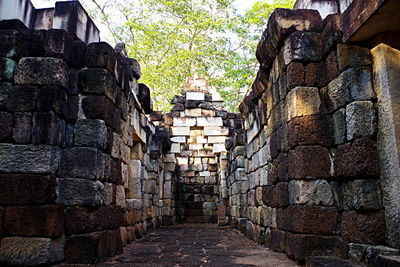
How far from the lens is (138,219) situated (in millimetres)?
7523

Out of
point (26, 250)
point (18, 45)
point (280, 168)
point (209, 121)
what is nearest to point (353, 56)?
point (280, 168)

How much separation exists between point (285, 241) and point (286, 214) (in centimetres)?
36

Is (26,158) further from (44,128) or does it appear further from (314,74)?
(314,74)

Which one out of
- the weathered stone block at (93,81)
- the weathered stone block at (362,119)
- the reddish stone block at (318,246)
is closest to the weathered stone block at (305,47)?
the weathered stone block at (362,119)

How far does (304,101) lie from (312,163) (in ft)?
2.59

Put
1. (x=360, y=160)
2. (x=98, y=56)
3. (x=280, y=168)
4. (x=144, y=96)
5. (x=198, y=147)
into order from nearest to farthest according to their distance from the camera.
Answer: (x=360, y=160) < (x=98, y=56) < (x=280, y=168) < (x=144, y=96) < (x=198, y=147)

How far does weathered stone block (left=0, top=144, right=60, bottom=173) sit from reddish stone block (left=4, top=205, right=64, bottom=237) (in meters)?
0.44

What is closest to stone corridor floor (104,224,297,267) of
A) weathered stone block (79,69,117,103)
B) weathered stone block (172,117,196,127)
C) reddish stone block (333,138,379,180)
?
reddish stone block (333,138,379,180)

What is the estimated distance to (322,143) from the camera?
4137 millimetres

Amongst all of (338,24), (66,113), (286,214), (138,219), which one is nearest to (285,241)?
(286,214)

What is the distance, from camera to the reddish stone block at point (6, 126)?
3.97 m

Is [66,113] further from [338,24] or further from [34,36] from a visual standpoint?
→ [338,24]

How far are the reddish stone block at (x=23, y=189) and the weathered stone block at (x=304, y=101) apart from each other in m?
3.11

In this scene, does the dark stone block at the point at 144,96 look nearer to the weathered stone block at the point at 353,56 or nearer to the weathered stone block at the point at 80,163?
the weathered stone block at the point at 80,163
